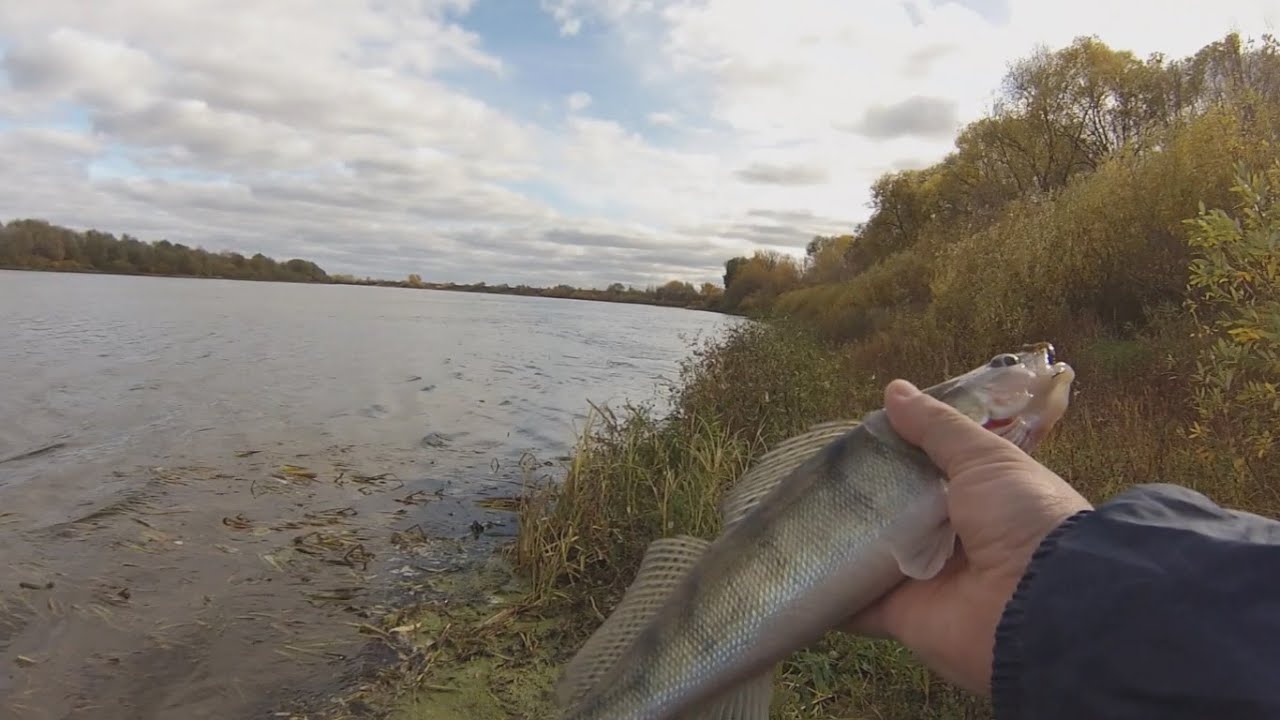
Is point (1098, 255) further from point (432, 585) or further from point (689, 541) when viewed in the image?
point (689, 541)

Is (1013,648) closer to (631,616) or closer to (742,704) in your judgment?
(742,704)

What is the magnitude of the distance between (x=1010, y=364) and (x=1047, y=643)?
55.3 inches

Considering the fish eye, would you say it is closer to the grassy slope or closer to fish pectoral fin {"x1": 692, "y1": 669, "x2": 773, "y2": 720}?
fish pectoral fin {"x1": 692, "y1": 669, "x2": 773, "y2": 720}

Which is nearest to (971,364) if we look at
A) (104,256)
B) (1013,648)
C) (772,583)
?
(772,583)

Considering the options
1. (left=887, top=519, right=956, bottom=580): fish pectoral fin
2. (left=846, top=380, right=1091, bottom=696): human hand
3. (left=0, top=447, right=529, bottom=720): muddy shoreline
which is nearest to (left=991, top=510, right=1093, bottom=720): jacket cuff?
(left=846, top=380, right=1091, bottom=696): human hand

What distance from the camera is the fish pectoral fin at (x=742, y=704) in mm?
2539

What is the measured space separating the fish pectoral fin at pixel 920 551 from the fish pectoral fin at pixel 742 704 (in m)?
0.60

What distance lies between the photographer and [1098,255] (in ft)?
52.9

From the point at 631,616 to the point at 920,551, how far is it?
106 centimetres

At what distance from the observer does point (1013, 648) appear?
69.9 inches

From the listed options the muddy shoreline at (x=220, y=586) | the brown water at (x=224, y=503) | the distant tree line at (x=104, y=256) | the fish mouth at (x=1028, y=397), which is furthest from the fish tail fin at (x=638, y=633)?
the distant tree line at (x=104, y=256)

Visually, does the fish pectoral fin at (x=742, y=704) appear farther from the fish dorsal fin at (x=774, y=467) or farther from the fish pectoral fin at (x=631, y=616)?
the fish dorsal fin at (x=774, y=467)

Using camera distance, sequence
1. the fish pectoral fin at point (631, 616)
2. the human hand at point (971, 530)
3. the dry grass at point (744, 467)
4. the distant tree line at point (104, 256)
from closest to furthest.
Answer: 1. the human hand at point (971, 530)
2. the fish pectoral fin at point (631, 616)
3. the dry grass at point (744, 467)
4. the distant tree line at point (104, 256)

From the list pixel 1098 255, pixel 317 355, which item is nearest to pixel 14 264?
pixel 317 355
